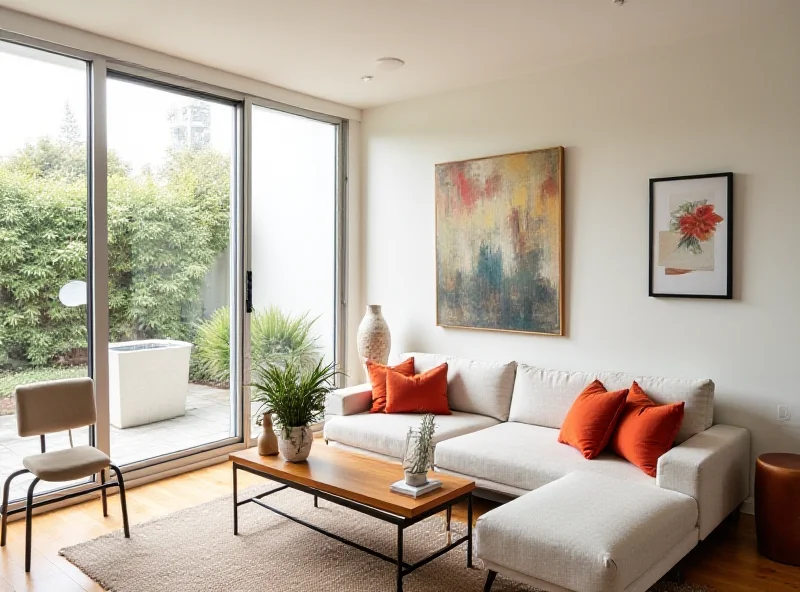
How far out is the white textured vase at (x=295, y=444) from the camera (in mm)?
3264

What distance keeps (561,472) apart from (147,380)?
265 centimetres

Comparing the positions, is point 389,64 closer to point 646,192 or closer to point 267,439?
point 646,192

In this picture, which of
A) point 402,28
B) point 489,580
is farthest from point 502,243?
point 489,580

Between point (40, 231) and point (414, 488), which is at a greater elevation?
point (40, 231)

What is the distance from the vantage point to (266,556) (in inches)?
124

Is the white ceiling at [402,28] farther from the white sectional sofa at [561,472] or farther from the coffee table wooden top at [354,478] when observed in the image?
the coffee table wooden top at [354,478]

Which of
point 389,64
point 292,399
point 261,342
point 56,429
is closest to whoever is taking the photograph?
point 292,399

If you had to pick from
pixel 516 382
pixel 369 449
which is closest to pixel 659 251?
pixel 516 382

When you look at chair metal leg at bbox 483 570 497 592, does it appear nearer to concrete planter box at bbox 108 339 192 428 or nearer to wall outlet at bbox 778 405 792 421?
wall outlet at bbox 778 405 792 421

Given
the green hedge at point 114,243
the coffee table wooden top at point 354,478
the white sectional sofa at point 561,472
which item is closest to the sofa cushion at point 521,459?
the white sectional sofa at point 561,472

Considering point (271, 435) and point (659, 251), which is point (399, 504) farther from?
point (659, 251)

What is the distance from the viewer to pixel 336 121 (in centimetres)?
546

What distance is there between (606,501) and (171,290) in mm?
3021

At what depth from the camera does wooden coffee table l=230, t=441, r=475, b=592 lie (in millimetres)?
2691
